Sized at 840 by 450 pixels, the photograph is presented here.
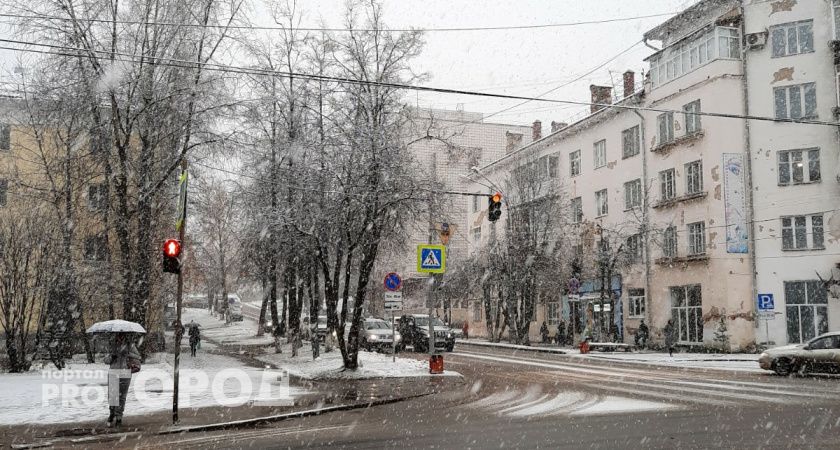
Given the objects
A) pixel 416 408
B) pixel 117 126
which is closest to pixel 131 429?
pixel 416 408

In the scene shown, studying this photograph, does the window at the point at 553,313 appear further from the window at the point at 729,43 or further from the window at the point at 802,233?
the window at the point at 729,43

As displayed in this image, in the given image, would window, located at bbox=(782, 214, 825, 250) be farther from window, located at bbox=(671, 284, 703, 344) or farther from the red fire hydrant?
the red fire hydrant

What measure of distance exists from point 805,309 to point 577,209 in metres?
17.7

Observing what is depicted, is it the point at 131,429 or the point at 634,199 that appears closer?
the point at 131,429

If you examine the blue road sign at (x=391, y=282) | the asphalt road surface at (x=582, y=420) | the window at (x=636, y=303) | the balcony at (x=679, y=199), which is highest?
the balcony at (x=679, y=199)

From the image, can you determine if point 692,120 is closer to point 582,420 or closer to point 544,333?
point 544,333

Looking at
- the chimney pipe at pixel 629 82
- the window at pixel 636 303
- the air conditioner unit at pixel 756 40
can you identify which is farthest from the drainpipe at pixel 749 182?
the chimney pipe at pixel 629 82

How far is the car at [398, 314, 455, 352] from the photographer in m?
37.0

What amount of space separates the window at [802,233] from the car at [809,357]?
1177cm

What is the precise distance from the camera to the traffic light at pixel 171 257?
12.8 metres

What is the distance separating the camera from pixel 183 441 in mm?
11227

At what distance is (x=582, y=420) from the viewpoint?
1271 cm

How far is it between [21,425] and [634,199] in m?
35.4

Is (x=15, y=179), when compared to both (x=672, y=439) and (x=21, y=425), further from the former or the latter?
(x=672, y=439)
